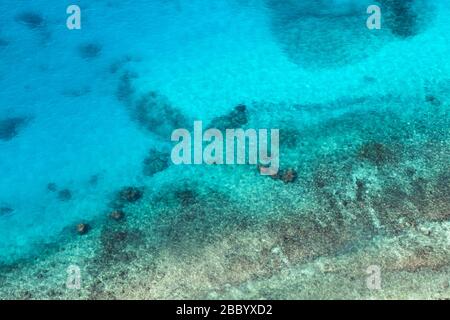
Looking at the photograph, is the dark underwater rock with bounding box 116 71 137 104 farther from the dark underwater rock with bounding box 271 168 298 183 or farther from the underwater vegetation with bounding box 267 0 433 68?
the dark underwater rock with bounding box 271 168 298 183

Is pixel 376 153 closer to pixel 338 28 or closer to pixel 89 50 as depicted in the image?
pixel 338 28

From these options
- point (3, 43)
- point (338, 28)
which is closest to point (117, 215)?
point (3, 43)

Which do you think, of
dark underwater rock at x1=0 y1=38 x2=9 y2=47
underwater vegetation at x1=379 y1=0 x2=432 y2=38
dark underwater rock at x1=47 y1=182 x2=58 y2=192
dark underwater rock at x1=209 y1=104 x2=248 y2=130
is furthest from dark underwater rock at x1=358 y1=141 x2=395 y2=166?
dark underwater rock at x1=0 y1=38 x2=9 y2=47

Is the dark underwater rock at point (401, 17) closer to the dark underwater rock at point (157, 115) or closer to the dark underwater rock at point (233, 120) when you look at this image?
the dark underwater rock at point (233, 120)

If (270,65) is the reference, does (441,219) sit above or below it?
below

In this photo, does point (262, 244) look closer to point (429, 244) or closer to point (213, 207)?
point (213, 207)

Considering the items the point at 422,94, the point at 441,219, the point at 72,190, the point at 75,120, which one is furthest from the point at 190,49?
the point at 441,219
